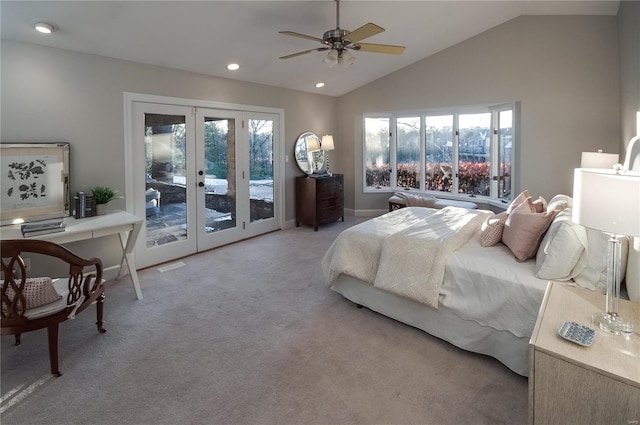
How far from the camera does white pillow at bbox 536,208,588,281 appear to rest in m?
1.99

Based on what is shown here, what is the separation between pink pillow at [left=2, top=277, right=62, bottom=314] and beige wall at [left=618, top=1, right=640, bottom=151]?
4478 mm

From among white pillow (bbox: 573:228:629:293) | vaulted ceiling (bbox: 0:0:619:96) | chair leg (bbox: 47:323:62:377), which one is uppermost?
vaulted ceiling (bbox: 0:0:619:96)

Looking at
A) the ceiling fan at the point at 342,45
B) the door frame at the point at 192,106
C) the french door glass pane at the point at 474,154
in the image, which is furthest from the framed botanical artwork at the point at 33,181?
the french door glass pane at the point at 474,154

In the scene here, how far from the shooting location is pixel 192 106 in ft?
14.8

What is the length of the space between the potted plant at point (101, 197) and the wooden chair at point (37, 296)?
1.25 metres

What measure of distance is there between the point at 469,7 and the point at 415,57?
1489 mm

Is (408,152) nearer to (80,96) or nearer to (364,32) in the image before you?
(364,32)

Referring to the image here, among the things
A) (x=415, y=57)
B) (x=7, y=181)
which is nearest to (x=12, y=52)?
(x=7, y=181)

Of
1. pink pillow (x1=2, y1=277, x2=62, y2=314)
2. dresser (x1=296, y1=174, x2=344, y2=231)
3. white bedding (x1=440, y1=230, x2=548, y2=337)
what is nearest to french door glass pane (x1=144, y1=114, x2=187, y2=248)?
pink pillow (x1=2, y1=277, x2=62, y2=314)

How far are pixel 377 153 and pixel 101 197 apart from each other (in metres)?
5.06

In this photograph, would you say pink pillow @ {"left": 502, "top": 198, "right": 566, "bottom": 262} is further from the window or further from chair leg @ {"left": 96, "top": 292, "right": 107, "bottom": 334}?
the window

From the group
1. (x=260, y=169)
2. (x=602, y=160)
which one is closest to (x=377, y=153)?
(x=260, y=169)

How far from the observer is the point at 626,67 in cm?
355

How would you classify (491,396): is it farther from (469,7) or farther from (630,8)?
(469,7)
